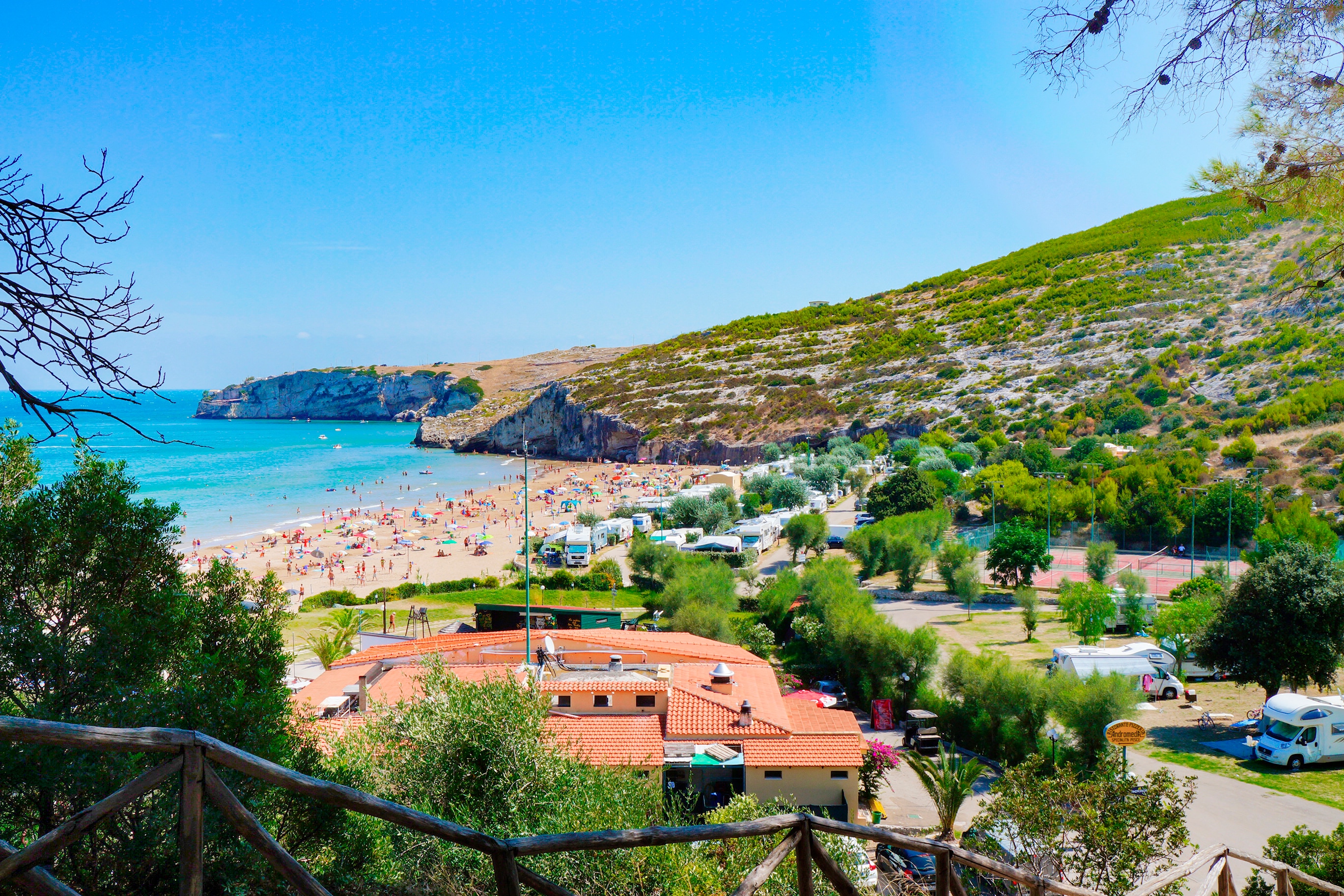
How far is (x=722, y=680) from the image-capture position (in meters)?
15.9

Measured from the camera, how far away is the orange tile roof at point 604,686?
1480 centimetres

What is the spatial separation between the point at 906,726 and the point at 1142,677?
266 inches

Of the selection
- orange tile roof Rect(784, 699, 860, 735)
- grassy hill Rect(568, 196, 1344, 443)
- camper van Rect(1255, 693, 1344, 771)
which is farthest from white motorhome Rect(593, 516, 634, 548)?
grassy hill Rect(568, 196, 1344, 443)

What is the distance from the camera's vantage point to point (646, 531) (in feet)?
134

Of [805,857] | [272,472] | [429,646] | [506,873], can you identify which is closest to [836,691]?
[429,646]

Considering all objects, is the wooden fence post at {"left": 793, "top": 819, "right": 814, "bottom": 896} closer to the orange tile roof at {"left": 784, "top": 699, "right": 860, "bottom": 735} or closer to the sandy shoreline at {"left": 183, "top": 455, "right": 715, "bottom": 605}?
the orange tile roof at {"left": 784, "top": 699, "right": 860, "bottom": 735}

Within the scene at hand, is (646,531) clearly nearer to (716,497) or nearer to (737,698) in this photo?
(716,497)

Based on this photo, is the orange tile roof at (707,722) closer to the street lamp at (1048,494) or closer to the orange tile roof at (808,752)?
the orange tile roof at (808,752)

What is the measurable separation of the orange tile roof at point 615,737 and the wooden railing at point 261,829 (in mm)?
9334

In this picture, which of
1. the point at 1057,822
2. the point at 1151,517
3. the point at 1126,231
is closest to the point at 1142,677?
the point at 1057,822

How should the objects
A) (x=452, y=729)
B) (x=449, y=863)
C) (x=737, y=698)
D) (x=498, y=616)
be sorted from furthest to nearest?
1. (x=498, y=616)
2. (x=737, y=698)
3. (x=452, y=729)
4. (x=449, y=863)

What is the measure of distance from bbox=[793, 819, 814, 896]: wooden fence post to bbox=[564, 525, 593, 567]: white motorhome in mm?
33577

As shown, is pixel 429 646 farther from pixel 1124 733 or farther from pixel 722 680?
pixel 1124 733

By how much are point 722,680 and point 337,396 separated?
577 feet
